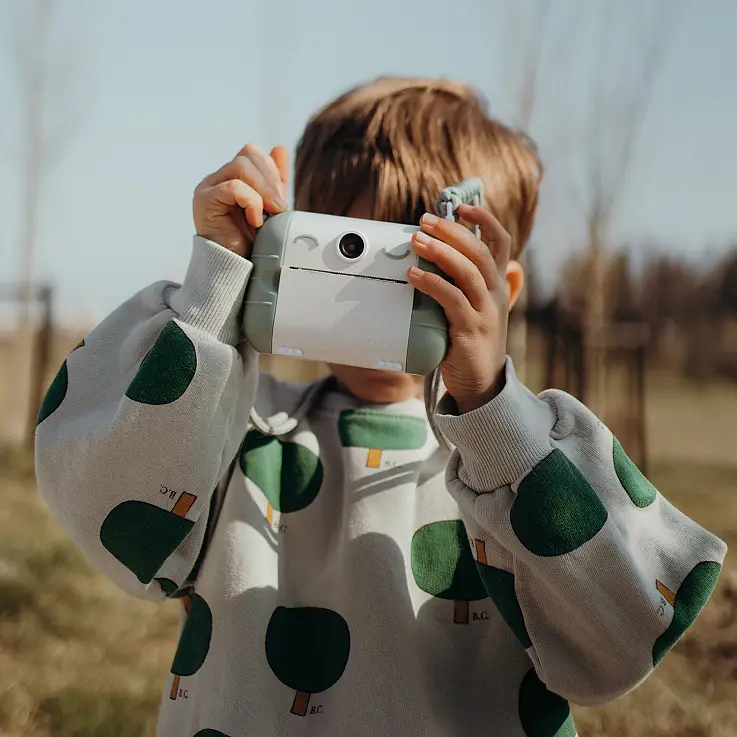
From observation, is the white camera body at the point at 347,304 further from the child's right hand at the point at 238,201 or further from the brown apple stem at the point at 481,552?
the brown apple stem at the point at 481,552

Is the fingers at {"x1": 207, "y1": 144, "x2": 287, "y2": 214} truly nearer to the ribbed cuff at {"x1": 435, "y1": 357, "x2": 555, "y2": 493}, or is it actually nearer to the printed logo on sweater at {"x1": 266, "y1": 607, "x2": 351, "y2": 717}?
the ribbed cuff at {"x1": 435, "y1": 357, "x2": 555, "y2": 493}

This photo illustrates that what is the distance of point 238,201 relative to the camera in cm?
75

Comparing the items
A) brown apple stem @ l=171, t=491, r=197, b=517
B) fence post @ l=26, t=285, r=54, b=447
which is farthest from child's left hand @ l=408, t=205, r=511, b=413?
fence post @ l=26, t=285, r=54, b=447

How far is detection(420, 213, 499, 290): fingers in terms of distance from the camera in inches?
28.6

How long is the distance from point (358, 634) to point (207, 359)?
0.32 meters

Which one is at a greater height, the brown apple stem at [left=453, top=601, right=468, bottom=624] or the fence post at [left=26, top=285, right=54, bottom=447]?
the brown apple stem at [left=453, top=601, right=468, bottom=624]

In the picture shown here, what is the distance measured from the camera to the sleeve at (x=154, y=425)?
757 millimetres

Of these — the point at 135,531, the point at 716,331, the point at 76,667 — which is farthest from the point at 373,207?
the point at 716,331

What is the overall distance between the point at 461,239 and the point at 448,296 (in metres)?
0.05

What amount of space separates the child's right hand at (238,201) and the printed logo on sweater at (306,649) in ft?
1.24

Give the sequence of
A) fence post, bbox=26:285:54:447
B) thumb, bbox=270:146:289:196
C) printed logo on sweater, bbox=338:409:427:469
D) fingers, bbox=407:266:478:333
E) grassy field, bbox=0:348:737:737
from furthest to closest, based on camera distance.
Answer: fence post, bbox=26:285:54:447 < grassy field, bbox=0:348:737:737 < printed logo on sweater, bbox=338:409:427:469 < thumb, bbox=270:146:289:196 < fingers, bbox=407:266:478:333

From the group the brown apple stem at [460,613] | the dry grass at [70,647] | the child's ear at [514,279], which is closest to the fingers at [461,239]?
the child's ear at [514,279]

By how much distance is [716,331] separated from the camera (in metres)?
7.92

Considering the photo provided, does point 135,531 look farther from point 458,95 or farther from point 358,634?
point 458,95
